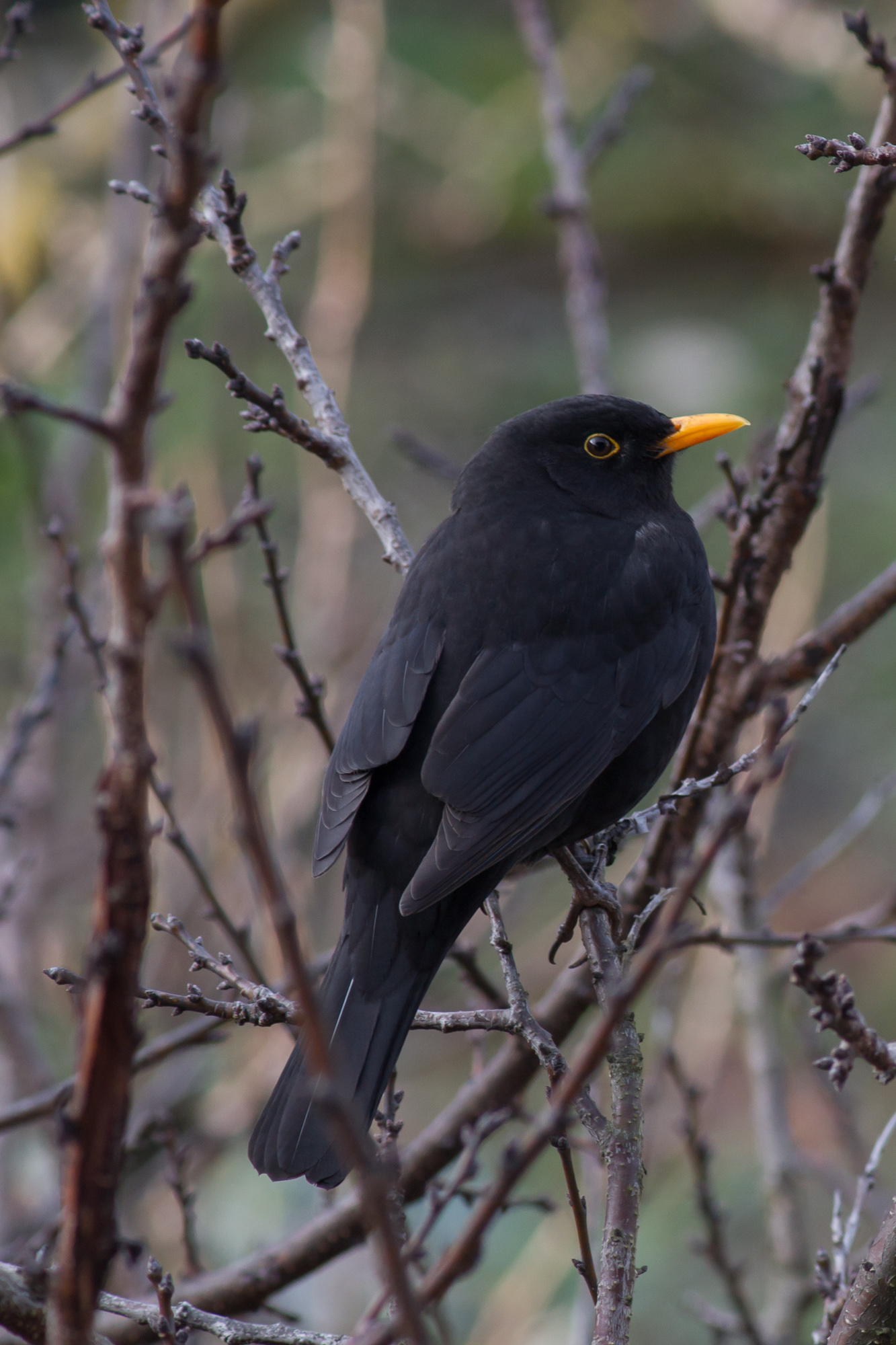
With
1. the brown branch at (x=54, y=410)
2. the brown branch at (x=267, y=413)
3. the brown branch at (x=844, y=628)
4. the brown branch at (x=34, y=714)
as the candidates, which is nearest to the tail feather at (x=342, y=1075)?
the brown branch at (x=34, y=714)

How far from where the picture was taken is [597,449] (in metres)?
3.88

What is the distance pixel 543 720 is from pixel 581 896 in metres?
0.48

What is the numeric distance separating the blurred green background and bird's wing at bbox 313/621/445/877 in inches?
23.8

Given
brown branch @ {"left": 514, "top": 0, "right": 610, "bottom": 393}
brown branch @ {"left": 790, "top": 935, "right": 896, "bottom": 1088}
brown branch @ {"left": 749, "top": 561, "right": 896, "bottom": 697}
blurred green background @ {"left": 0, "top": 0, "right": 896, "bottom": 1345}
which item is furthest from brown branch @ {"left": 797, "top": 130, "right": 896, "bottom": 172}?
brown branch @ {"left": 514, "top": 0, "right": 610, "bottom": 393}

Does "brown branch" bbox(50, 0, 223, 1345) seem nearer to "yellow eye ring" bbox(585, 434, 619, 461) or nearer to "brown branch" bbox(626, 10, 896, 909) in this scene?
"brown branch" bbox(626, 10, 896, 909)

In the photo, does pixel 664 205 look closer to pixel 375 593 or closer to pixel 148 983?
pixel 375 593

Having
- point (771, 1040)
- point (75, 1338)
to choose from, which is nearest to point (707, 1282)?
point (771, 1040)

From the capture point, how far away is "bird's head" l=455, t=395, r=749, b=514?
3.85 m

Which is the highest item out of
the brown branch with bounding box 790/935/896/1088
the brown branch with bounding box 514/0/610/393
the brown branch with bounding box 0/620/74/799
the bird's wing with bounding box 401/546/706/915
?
the brown branch with bounding box 514/0/610/393

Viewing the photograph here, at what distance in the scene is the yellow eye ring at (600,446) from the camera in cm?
388

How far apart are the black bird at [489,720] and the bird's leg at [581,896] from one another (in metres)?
0.07

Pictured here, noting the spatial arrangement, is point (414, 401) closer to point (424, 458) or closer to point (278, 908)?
point (424, 458)

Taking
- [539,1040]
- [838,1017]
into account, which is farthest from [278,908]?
[539,1040]

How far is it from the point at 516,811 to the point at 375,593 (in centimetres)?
561
